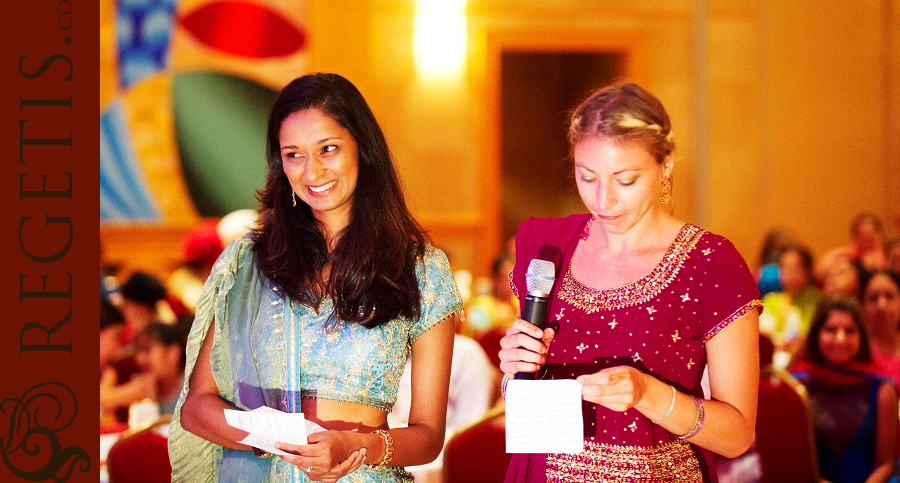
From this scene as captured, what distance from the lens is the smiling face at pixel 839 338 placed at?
3.58m

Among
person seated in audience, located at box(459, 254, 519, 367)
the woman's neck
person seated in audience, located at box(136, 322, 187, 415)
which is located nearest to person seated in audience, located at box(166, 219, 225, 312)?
person seated in audience, located at box(136, 322, 187, 415)

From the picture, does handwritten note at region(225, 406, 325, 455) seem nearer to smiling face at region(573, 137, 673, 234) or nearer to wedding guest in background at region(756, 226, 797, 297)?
smiling face at region(573, 137, 673, 234)

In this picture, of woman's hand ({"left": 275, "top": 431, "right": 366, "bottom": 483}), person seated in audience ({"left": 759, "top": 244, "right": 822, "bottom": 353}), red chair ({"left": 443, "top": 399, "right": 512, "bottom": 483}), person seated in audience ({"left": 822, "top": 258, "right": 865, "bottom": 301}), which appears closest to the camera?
woman's hand ({"left": 275, "top": 431, "right": 366, "bottom": 483})

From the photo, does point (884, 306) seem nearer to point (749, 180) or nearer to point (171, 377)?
point (171, 377)

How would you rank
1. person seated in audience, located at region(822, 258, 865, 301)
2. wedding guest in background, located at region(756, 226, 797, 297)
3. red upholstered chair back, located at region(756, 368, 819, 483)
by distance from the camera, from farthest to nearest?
wedding guest in background, located at region(756, 226, 797, 297) < person seated in audience, located at region(822, 258, 865, 301) < red upholstered chair back, located at region(756, 368, 819, 483)

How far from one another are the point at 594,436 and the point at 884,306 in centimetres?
338

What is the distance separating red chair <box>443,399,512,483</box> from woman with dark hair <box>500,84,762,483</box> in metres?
1.09

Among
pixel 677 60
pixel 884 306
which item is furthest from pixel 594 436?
pixel 677 60

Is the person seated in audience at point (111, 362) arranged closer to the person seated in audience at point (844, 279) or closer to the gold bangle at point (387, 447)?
the gold bangle at point (387, 447)

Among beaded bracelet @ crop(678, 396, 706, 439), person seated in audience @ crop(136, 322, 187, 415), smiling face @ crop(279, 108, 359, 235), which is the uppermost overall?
smiling face @ crop(279, 108, 359, 235)

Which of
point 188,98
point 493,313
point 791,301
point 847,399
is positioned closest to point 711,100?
point 791,301

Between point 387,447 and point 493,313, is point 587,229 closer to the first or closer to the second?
point 387,447

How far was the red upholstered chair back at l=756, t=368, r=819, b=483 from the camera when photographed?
3104 millimetres

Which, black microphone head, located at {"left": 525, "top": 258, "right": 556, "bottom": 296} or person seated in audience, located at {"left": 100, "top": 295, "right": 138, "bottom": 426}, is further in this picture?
person seated in audience, located at {"left": 100, "top": 295, "right": 138, "bottom": 426}
